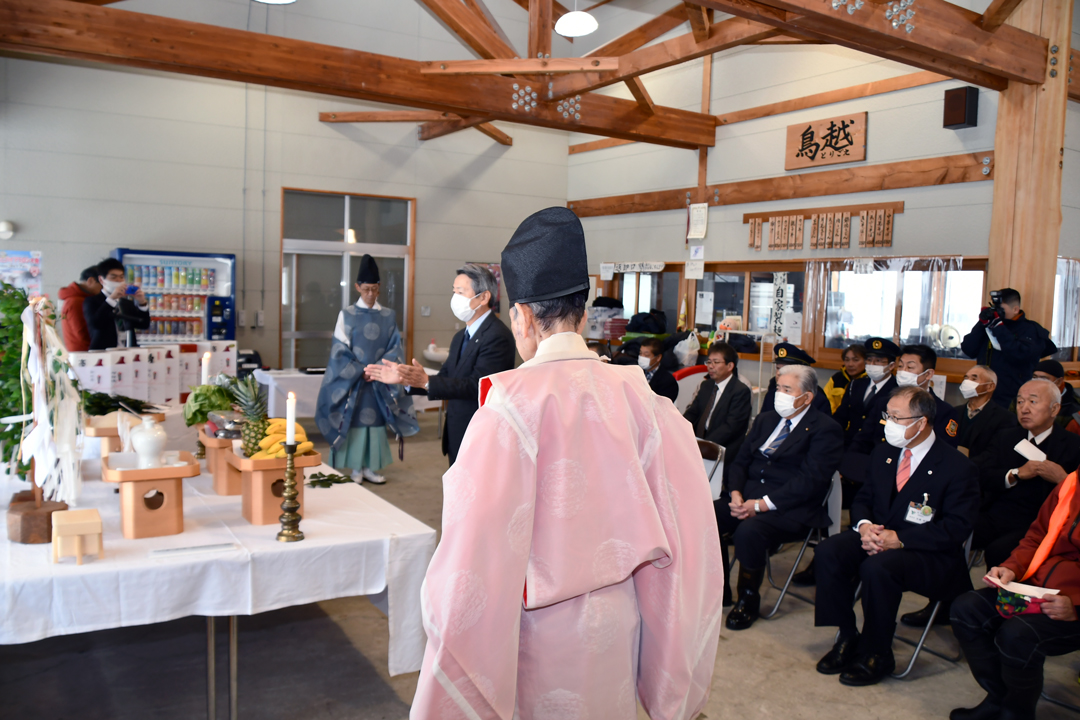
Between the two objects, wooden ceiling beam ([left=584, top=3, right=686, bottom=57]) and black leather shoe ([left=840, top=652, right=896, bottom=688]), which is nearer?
black leather shoe ([left=840, top=652, right=896, bottom=688])

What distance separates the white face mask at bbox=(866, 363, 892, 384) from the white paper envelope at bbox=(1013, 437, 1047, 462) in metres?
1.43

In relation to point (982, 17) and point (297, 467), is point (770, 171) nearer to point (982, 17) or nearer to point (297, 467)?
point (982, 17)

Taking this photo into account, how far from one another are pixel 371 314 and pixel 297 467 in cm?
306

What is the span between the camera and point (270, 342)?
8.46 meters

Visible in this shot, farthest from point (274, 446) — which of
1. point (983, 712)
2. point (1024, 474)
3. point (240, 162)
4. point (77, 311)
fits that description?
point (240, 162)

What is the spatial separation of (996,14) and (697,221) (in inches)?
145

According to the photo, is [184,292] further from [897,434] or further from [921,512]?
[921,512]

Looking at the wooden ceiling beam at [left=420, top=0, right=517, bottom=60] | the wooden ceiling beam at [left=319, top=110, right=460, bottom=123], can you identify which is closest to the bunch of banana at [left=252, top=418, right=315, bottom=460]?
the wooden ceiling beam at [left=420, top=0, right=517, bottom=60]

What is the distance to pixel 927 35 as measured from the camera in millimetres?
4605

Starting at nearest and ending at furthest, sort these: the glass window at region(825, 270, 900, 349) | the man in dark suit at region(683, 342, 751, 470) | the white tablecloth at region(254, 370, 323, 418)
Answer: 1. the man in dark suit at region(683, 342, 751, 470)
2. the glass window at region(825, 270, 900, 349)
3. the white tablecloth at region(254, 370, 323, 418)

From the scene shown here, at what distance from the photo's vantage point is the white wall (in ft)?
23.8

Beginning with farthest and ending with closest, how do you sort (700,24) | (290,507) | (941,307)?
1. (941,307)
2. (700,24)
3. (290,507)

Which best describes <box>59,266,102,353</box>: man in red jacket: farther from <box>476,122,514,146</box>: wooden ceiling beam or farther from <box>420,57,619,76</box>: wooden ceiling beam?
<box>476,122,514,146</box>: wooden ceiling beam

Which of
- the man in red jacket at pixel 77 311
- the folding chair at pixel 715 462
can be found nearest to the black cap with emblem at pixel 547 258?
the folding chair at pixel 715 462
